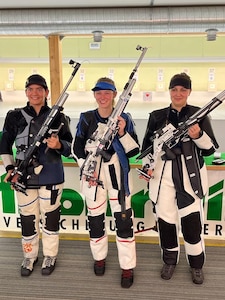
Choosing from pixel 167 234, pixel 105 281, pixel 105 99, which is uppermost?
pixel 105 99

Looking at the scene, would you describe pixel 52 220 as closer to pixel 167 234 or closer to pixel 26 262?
pixel 26 262

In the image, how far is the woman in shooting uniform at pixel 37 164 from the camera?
8.07 feet

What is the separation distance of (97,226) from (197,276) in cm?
77

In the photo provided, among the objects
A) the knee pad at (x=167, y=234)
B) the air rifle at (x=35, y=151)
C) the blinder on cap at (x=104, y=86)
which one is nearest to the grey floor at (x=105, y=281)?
the knee pad at (x=167, y=234)

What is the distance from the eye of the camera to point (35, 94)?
95.7 inches

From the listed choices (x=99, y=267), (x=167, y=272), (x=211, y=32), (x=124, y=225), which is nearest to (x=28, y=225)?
(x=99, y=267)

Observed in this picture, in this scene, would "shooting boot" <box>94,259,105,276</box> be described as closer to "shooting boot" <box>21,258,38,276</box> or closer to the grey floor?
the grey floor

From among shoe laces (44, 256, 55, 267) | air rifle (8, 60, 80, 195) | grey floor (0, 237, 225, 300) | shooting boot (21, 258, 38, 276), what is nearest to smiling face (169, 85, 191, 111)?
air rifle (8, 60, 80, 195)

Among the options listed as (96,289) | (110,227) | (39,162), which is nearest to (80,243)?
(110,227)

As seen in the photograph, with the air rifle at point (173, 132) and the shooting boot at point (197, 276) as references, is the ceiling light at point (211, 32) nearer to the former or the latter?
the air rifle at point (173, 132)

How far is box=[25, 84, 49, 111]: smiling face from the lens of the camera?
2428 millimetres

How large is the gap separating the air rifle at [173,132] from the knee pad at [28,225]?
3.01 ft

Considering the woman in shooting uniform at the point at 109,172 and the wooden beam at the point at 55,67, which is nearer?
the woman in shooting uniform at the point at 109,172

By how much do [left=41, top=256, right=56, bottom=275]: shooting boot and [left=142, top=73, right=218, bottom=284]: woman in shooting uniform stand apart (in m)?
0.81
